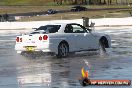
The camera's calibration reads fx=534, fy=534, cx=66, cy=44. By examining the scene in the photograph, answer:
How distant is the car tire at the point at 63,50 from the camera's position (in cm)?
2108

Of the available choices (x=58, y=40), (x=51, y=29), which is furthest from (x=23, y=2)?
(x=58, y=40)

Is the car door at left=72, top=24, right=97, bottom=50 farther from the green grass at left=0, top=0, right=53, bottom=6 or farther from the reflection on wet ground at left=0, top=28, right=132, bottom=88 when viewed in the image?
the green grass at left=0, top=0, right=53, bottom=6

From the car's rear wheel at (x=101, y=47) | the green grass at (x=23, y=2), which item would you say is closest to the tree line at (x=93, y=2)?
the green grass at (x=23, y=2)

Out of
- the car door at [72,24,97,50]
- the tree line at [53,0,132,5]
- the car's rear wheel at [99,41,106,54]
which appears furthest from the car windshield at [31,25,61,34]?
the tree line at [53,0,132,5]

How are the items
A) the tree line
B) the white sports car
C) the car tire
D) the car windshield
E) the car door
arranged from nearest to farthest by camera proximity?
1. the white sports car
2. the car tire
3. the car windshield
4. the car door
5. the tree line

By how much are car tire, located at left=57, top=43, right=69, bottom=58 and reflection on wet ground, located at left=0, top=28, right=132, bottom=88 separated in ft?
0.78

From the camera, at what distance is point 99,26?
53594 millimetres

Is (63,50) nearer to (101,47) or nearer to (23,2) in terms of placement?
(101,47)

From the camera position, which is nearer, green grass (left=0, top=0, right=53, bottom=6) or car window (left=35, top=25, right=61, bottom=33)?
car window (left=35, top=25, right=61, bottom=33)

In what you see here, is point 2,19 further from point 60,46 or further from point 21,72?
point 21,72

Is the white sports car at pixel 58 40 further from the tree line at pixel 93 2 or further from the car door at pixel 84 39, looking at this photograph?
the tree line at pixel 93 2

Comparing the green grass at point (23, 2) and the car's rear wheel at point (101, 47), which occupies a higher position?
the car's rear wheel at point (101, 47)

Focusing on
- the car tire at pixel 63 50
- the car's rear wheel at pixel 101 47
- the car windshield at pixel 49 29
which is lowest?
the car's rear wheel at pixel 101 47

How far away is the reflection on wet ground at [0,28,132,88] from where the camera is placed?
540 inches
